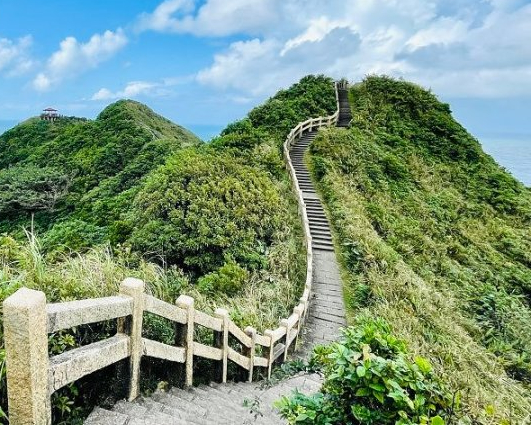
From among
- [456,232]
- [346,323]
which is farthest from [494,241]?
[346,323]

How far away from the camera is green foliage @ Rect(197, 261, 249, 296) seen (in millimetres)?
9672

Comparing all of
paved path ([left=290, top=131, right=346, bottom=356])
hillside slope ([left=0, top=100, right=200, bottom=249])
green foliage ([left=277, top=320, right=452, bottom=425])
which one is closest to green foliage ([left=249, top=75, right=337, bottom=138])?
hillside slope ([left=0, top=100, right=200, bottom=249])

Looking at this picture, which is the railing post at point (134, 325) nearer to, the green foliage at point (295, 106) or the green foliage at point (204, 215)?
the green foliage at point (204, 215)

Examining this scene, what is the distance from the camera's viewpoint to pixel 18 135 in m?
48.0

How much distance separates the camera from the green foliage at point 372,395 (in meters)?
2.70

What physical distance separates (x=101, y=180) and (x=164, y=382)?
93.5 feet

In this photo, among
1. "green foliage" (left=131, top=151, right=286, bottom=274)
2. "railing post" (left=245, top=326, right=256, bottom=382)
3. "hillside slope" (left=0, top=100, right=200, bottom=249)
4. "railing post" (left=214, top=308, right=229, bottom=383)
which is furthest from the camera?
"hillside slope" (left=0, top=100, right=200, bottom=249)

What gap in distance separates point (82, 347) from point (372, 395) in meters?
2.13

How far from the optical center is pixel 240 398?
5000mm

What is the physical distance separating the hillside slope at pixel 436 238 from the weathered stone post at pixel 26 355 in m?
2.97

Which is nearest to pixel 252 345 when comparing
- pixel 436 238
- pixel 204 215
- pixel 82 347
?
pixel 82 347

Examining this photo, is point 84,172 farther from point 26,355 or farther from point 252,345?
point 26,355

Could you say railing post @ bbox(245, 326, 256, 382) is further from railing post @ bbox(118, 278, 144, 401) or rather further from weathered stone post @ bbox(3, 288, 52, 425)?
weathered stone post @ bbox(3, 288, 52, 425)

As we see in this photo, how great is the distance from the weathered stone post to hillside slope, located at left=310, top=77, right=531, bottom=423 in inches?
117
